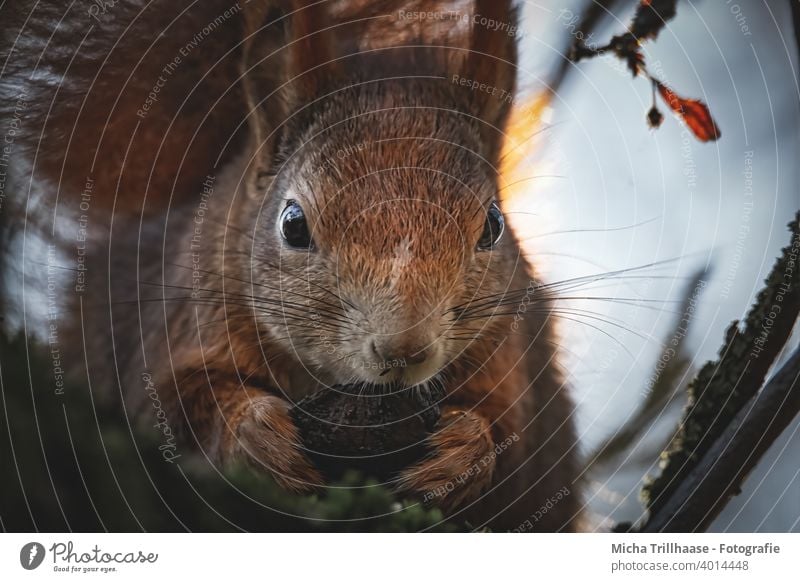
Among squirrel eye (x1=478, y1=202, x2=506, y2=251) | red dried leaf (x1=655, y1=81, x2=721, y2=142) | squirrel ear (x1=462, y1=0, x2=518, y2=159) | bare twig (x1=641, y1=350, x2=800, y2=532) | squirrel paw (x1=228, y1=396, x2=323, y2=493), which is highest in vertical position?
squirrel ear (x1=462, y1=0, x2=518, y2=159)

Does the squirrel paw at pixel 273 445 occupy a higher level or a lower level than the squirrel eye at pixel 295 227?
lower

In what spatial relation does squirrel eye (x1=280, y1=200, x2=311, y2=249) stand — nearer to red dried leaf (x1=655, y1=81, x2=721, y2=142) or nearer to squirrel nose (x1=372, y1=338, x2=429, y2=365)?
squirrel nose (x1=372, y1=338, x2=429, y2=365)

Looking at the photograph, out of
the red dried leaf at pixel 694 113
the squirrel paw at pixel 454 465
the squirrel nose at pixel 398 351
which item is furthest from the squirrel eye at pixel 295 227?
the red dried leaf at pixel 694 113

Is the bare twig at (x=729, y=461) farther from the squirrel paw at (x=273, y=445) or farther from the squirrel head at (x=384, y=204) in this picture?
the squirrel paw at (x=273, y=445)

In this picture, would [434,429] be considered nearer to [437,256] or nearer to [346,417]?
[346,417]

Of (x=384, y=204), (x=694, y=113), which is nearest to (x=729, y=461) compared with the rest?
(x=694, y=113)

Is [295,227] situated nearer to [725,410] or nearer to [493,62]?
[493,62]

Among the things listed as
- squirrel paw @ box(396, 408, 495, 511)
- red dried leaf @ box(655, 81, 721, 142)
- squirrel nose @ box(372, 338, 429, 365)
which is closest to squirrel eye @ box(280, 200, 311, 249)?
squirrel nose @ box(372, 338, 429, 365)
